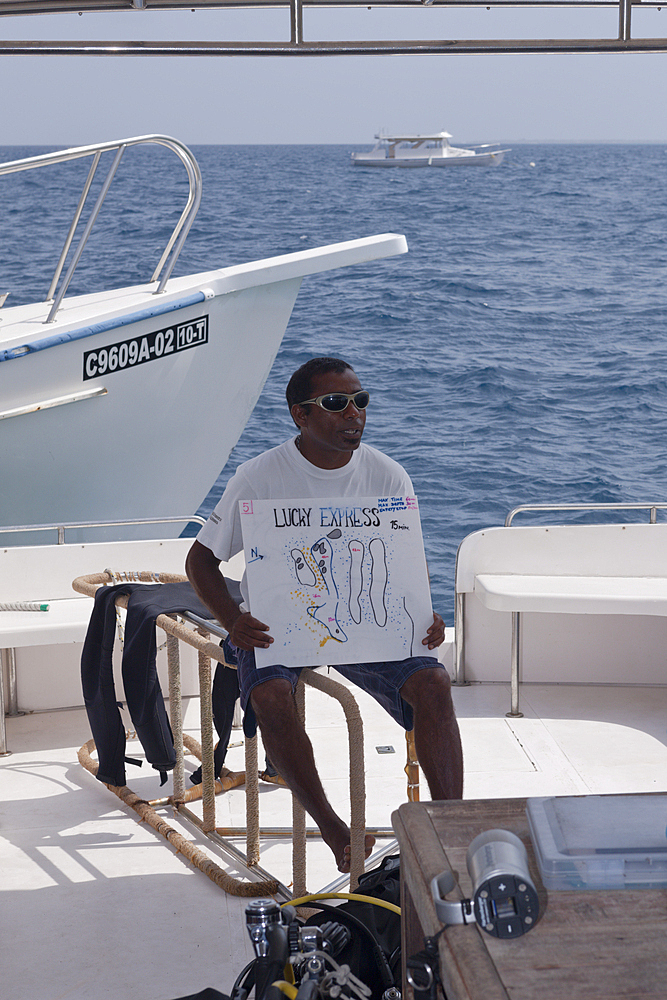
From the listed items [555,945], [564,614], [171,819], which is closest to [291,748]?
[171,819]

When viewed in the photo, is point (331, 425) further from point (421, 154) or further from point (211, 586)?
point (421, 154)

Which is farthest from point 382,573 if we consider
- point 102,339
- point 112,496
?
point 112,496

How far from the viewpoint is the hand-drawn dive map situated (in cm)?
253

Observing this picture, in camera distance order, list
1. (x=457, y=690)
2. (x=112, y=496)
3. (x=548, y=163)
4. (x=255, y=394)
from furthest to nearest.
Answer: (x=548, y=163), (x=255, y=394), (x=112, y=496), (x=457, y=690)

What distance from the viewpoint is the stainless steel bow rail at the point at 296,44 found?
2844 mm

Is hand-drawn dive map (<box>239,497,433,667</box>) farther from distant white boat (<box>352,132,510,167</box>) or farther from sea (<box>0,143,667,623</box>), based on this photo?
distant white boat (<box>352,132,510,167</box>)

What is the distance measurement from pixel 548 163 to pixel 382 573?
69387mm

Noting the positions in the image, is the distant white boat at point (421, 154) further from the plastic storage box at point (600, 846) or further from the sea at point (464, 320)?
the plastic storage box at point (600, 846)

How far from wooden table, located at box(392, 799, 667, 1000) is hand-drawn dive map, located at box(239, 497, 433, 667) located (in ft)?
3.45

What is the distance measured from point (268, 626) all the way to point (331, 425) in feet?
1.73

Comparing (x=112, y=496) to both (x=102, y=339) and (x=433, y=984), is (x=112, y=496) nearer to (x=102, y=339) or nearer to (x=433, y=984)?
(x=102, y=339)

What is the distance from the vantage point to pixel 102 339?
5.35 metres

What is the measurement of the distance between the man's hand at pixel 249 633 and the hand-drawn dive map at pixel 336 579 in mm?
17

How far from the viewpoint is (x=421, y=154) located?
6550 cm
